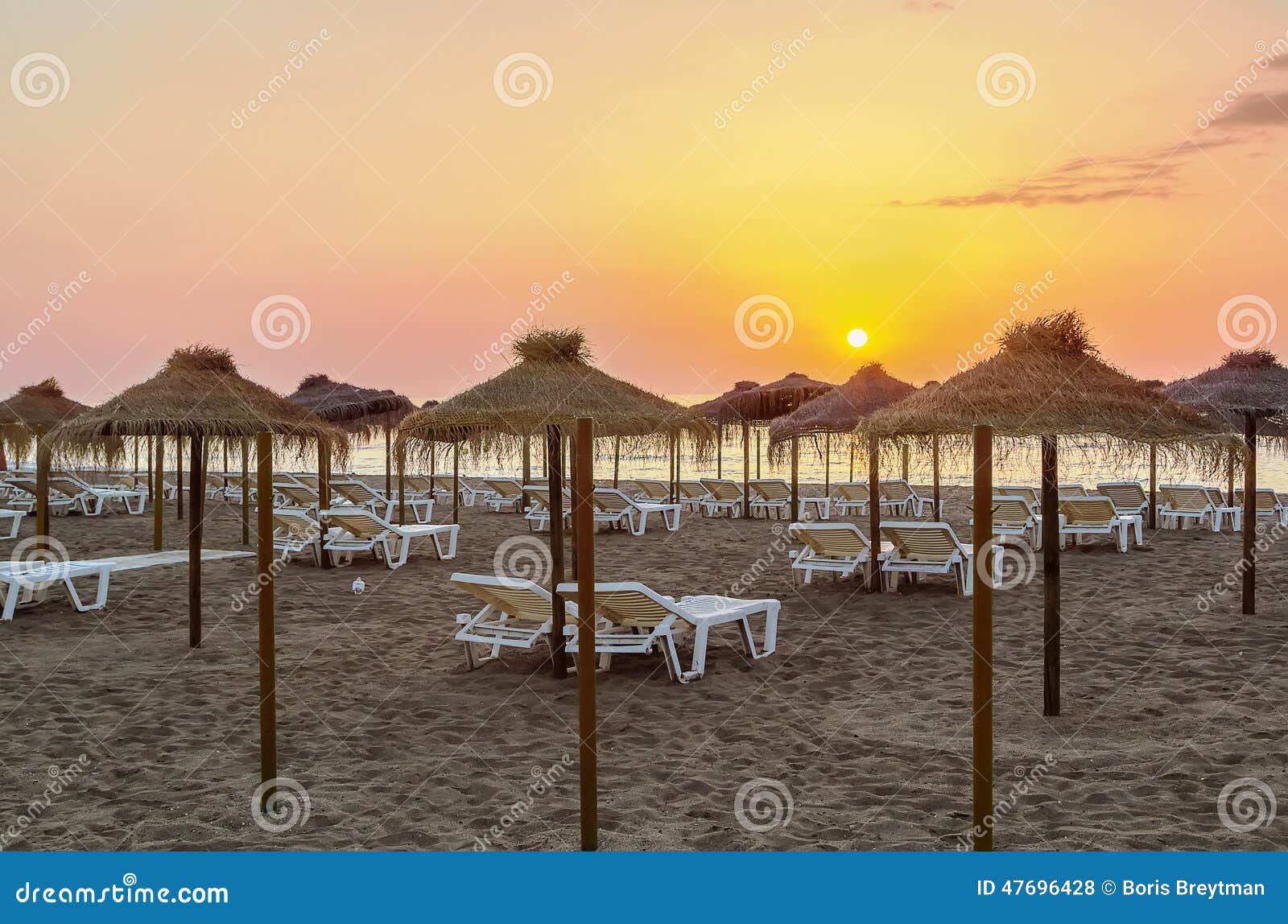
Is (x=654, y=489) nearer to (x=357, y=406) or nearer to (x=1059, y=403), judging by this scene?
(x=357, y=406)

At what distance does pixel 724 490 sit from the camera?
19.0m

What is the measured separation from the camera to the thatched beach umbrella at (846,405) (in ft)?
46.0

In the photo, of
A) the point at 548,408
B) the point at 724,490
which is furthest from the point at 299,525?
the point at 724,490

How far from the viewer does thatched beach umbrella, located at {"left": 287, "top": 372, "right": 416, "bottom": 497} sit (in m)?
19.1

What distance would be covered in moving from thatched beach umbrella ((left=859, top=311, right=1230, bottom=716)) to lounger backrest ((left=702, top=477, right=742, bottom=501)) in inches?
517

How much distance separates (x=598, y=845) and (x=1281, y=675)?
491cm

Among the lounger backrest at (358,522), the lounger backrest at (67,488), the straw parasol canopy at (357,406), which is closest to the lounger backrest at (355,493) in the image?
the straw parasol canopy at (357,406)

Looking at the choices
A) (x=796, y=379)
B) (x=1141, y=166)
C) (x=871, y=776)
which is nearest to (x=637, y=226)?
(x=1141, y=166)

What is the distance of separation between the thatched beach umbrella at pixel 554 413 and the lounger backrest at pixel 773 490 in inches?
469

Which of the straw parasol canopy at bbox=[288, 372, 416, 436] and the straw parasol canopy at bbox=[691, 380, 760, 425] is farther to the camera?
the straw parasol canopy at bbox=[691, 380, 760, 425]

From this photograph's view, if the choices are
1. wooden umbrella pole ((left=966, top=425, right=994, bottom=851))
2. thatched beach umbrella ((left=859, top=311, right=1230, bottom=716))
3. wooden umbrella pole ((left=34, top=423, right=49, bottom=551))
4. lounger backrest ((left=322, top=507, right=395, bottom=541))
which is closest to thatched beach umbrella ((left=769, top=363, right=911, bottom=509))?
lounger backrest ((left=322, top=507, right=395, bottom=541))

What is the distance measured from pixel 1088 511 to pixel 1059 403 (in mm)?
8645

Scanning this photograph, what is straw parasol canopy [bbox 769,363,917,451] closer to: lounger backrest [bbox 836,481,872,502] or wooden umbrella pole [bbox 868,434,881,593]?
lounger backrest [bbox 836,481,872,502]

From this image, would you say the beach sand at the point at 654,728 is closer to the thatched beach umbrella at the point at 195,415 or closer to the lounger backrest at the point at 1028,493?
the thatched beach umbrella at the point at 195,415
